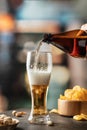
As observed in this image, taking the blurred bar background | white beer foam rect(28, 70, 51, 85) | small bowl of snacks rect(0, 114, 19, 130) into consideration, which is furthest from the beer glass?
the blurred bar background

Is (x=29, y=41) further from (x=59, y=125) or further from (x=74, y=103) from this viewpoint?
(x=59, y=125)

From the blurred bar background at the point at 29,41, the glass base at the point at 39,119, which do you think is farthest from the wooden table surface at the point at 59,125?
the blurred bar background at the point at 29,41

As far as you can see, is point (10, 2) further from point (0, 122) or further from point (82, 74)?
point (0, 122)

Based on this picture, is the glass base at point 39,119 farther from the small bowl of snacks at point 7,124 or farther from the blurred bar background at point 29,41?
the blurred bar background at point 29,41

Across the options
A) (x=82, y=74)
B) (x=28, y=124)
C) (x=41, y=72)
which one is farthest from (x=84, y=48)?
(x=82, y=74)

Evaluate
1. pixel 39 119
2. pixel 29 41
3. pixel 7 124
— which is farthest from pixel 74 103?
pixel 29 41

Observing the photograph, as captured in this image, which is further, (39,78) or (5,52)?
(5,52)
